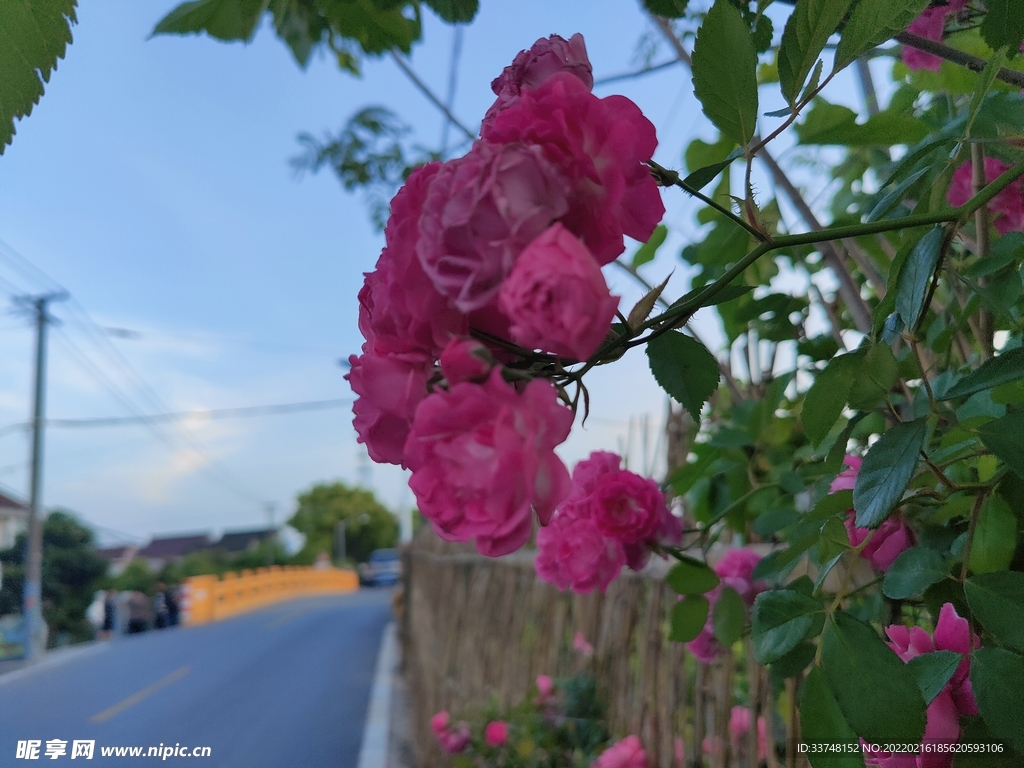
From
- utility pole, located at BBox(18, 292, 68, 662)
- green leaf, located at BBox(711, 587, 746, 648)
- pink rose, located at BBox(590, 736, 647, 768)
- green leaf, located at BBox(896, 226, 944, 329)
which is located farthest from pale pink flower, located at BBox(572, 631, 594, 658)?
green leaf, located at BBox(896, 226, 944, 329)

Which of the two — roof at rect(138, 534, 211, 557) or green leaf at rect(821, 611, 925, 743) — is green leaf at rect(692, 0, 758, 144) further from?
roof at rect(138, 534, 211, 557)

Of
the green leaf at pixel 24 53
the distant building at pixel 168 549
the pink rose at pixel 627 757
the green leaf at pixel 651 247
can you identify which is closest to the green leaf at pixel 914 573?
the green leaf at pixel 651 247

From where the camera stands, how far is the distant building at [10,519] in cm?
65

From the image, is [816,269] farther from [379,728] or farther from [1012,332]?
[379,728]

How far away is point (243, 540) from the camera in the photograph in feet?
8.65

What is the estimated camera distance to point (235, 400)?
101cm

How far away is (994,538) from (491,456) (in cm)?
35

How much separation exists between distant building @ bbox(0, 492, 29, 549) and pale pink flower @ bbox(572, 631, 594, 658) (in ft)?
3.89

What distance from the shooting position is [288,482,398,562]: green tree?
9.74 meters

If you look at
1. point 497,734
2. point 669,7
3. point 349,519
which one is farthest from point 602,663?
point 349,519

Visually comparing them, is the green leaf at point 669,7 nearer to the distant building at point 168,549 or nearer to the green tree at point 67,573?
the green tree at point 67,573

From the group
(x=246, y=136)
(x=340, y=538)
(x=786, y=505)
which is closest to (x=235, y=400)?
(x=246, y=136)

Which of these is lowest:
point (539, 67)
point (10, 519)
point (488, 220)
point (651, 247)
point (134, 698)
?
point (134, 698)

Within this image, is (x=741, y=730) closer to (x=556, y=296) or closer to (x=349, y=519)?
(x=556, y=296)
